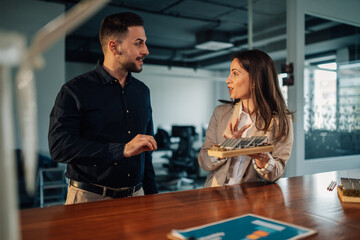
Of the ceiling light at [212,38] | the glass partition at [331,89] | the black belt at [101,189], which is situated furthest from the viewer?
the ceiling light at [212,38]

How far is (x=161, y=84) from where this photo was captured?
1205 cm

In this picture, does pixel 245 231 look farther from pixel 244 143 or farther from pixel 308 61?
pixel 308 61

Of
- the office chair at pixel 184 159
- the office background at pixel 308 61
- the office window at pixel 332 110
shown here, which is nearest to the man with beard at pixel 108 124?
the office background at pixel 308 61

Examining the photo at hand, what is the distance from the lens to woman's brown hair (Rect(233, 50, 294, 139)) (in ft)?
6.63

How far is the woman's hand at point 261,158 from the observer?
5.64 ft

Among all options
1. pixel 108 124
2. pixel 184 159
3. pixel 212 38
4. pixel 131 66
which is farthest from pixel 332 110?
pixel 212 38

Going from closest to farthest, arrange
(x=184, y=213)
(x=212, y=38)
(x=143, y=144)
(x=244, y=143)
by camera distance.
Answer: (x=184, y=213)
(x=143, y=144)
(x=244, y=143)
(x=212, y=38)

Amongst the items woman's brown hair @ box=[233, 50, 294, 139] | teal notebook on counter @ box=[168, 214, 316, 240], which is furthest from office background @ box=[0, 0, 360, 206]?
teal notebook on counter @ box=[168, 214, 316, 240]

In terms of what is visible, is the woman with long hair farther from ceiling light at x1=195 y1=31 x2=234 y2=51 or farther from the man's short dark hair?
ceiling light at x1=195 y1=31 x2=234 y2=51

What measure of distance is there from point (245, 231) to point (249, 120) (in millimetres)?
1190

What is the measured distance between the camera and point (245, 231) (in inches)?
39.2

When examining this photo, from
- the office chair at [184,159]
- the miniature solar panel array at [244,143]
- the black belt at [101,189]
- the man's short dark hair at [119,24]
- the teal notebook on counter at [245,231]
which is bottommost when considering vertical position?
the office chair at [184,159]

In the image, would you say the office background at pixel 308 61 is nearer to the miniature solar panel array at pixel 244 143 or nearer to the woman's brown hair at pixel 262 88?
the woman's brown hair at pixel 262 88

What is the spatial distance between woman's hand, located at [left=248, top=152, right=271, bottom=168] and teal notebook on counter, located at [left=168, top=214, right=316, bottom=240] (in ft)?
2.08
